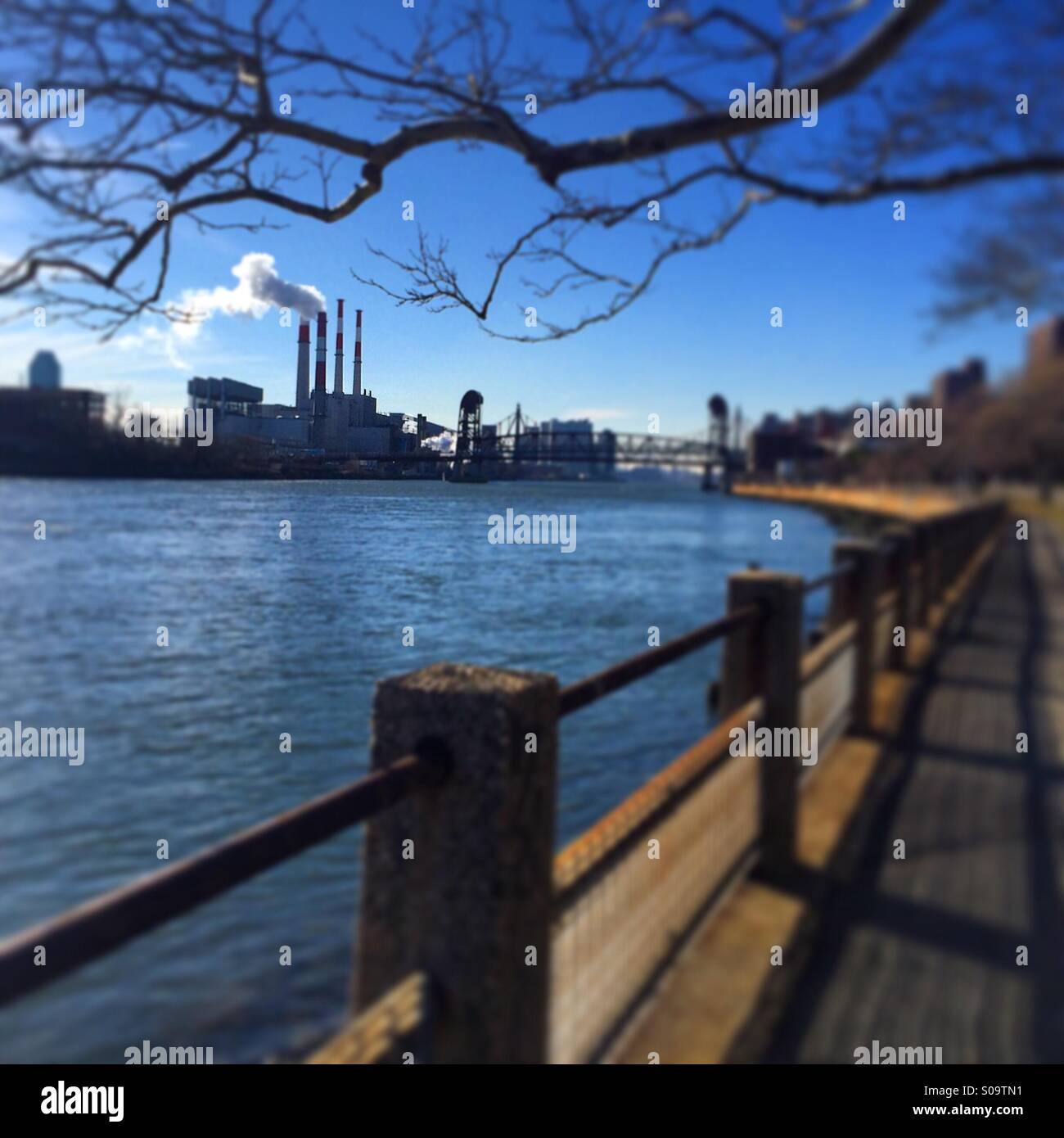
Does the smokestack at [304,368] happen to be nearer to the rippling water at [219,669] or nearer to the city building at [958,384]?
the rippling water at [219,669]

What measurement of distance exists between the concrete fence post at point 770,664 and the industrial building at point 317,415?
3.14 metres

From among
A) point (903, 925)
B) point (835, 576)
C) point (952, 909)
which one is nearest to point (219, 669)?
point (903, 925)

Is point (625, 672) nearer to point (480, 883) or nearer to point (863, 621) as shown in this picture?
point (480, 883)

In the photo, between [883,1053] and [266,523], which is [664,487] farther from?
[883,1053]

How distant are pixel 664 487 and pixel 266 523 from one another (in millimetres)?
1559

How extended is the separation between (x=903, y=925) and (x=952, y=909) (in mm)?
316

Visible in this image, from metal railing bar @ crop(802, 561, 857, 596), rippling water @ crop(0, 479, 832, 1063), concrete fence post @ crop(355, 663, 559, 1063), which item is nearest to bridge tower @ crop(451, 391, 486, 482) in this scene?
rippling water @ crop(0, 479, 832, 1063)

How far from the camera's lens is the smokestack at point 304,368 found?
1.82 metres

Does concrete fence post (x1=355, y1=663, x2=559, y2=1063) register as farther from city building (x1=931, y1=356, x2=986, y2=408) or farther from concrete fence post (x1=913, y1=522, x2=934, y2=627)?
concrete fence post (x1=913, y1=522, x2=934, y2=627)

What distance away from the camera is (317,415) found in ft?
6.01

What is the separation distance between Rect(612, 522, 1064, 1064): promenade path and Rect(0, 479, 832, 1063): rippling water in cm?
154

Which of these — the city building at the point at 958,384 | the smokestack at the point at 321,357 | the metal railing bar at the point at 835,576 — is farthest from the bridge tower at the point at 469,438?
the metal railing bar at the point at 835,576

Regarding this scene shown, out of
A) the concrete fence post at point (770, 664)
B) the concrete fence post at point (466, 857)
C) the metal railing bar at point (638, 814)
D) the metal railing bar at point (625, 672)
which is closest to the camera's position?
the concrete fence post at point (466, 857)
